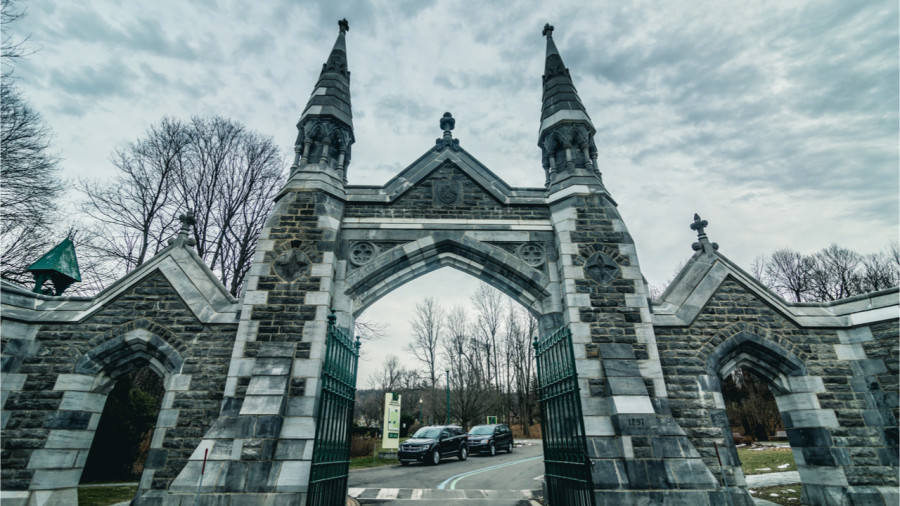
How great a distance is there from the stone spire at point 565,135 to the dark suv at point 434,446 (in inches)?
431

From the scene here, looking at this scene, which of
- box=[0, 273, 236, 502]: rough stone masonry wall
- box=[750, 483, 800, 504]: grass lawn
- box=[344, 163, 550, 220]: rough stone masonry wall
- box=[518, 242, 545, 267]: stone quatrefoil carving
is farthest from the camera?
box=[344, 163, 550, 220]: rough stone masonry wall

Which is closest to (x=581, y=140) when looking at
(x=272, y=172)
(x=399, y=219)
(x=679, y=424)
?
(x=399, y=219)

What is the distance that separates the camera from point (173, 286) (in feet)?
23.6

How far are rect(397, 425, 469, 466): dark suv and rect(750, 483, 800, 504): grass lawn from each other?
9.76 metres

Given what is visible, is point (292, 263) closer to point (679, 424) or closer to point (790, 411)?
point (679, 424)

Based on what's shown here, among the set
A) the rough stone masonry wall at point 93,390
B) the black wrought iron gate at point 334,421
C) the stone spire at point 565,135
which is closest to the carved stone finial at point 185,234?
the rough stone masonry wall at point 93,390

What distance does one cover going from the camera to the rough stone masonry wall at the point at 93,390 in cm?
606

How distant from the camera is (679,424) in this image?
21.4ft

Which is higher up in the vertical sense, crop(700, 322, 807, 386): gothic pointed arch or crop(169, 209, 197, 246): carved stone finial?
crop(169, 209, 197, 246): carved stone finial

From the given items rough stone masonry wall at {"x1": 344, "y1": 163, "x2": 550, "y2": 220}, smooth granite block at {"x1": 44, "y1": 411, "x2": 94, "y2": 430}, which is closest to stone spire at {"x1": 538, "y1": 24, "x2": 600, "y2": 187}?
rough stone masonry wall at {"x1": 344, "y1": 163, "x2": 550, "y2": 220}

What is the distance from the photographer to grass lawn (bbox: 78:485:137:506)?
24.8ft

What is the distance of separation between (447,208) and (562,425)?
4.43 metres

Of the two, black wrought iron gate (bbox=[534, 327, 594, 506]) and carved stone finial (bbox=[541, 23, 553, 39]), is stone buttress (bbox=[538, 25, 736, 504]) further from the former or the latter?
carved stone finial (bbox=[541, 23, 553, 39])

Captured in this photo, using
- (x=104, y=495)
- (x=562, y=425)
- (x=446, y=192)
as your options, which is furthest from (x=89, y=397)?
(x=562, y=425)
